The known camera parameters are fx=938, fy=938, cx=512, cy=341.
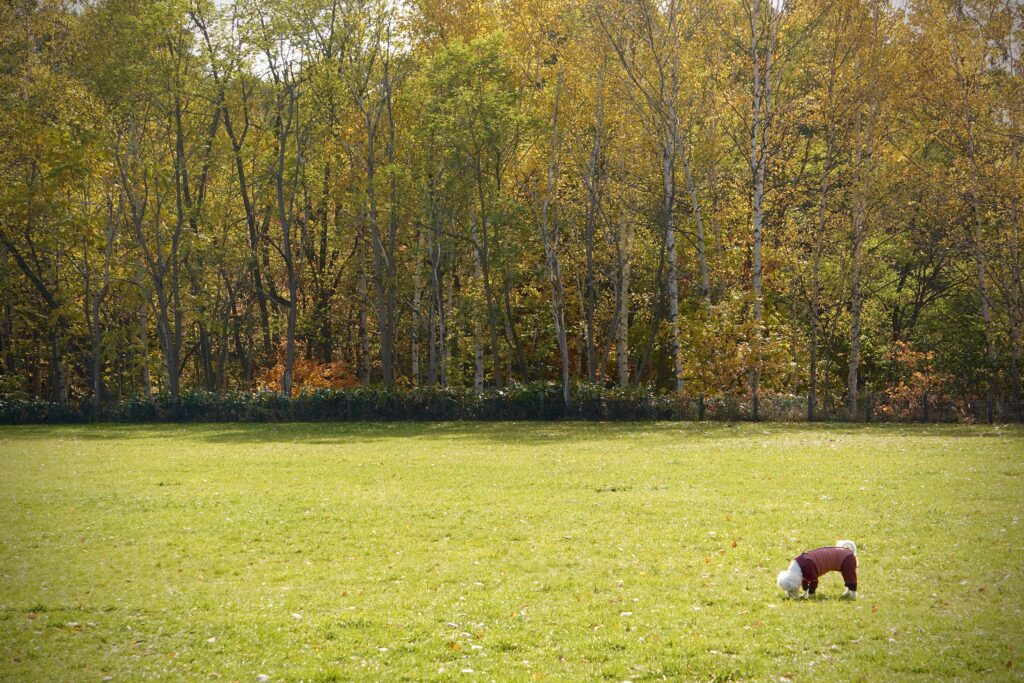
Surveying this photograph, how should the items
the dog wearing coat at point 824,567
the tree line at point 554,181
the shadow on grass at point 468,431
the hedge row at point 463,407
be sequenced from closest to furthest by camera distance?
the dog wearing coat at point 824,567 < the shadow on grass at point 468,431 < the hedge row at point 463,407 < the tree line at point 554,181

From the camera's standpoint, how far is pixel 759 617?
9.78 meters

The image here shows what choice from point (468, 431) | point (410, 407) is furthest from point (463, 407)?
point (468, 431)

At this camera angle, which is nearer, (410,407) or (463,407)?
(463,407)

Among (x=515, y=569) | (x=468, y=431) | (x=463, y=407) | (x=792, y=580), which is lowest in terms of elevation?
(x=515, y=569)

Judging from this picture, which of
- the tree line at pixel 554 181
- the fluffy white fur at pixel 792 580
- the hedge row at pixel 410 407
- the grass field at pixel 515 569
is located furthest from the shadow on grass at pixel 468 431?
→ the fluffy white fur at pixel 792 580

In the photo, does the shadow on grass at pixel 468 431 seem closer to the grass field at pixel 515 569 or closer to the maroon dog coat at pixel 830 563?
the grass field at pixel 515 569

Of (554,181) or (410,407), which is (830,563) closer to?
(410,407)

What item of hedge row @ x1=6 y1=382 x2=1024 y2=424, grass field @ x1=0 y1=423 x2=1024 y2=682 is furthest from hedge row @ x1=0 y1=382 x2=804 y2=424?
grass field @ x1=0 y1=423 x2=1024 y2=682

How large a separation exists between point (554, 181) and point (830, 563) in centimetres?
3165

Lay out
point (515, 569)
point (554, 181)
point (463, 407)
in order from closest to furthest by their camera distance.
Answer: point (515, 569), point (463, 407), point (554, 181)

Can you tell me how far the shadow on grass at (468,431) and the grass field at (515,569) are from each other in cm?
616

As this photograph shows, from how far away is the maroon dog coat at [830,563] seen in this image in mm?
10148

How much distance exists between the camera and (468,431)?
33188 millimetres

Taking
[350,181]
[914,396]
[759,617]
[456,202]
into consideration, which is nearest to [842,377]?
[914,396]
